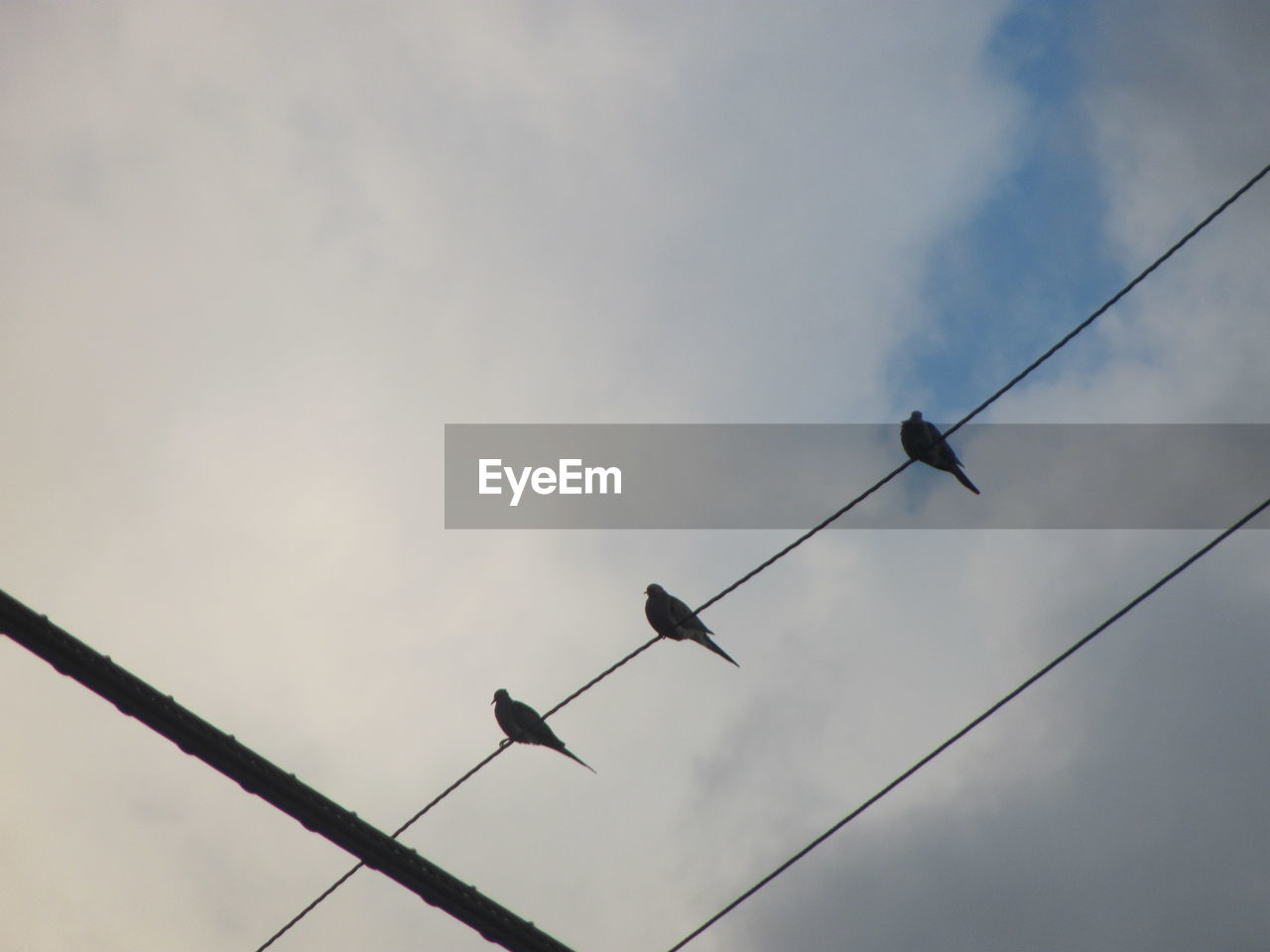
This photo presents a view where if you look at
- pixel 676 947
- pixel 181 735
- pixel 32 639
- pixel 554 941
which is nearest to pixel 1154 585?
pixel 676 947

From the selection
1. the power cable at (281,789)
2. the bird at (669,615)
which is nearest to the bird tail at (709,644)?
the bird at (669,615)

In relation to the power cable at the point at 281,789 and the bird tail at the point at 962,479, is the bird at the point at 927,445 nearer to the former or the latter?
the bird tail at the point at 962,479

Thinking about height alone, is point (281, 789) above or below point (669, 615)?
below

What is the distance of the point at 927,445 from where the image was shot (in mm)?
13984

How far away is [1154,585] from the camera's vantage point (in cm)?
550

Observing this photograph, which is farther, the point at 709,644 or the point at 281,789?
the point at 709,644

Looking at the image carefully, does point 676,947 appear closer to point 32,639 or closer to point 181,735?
point 181,735

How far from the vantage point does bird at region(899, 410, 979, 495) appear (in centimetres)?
1349

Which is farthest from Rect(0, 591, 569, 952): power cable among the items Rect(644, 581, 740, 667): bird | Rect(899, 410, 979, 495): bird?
Rect(899, 410, 979, 495): bird

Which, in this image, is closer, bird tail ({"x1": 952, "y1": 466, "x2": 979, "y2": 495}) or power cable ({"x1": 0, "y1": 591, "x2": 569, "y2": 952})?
power cable ({"x1": 0, "y1": 591, "x2": 569, "y2": 952})

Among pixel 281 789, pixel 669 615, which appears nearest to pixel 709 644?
pixel 669 615

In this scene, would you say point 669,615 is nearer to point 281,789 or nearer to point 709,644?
point 709,644

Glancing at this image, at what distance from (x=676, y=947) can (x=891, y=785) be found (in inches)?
41.7

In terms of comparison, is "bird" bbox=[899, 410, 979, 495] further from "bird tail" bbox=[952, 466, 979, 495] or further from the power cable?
the power cable
